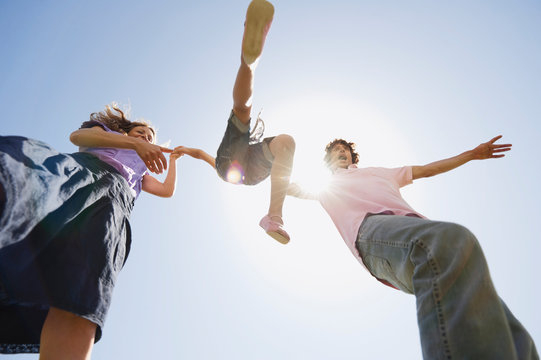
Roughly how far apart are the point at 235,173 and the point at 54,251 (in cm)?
178

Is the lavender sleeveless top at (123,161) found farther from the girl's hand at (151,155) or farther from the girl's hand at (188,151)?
the girl's hand at (188,151)

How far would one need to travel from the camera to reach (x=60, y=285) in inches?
73.7

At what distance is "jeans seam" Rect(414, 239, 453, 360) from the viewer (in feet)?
5.15

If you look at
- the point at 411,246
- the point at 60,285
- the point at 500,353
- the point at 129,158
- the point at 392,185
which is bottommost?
the point at 60,285

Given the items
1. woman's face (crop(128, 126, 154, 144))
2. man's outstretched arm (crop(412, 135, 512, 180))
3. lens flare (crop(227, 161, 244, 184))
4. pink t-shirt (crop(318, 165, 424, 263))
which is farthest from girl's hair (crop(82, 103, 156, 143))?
man's outstretched arm (crop(412, 135, 512, 180))

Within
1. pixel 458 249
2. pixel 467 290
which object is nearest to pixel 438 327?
pixel 467 290

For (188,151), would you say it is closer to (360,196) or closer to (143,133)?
(143,133)

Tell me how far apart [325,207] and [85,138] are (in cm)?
235

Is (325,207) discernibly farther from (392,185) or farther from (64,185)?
(64,185)

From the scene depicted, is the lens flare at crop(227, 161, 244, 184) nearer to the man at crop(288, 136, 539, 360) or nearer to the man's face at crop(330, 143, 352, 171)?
the man at crop(288, 136, 539, 360)

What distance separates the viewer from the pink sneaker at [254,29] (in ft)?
9.01

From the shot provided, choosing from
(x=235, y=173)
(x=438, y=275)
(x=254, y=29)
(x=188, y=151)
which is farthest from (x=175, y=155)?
(x=438, y=275)

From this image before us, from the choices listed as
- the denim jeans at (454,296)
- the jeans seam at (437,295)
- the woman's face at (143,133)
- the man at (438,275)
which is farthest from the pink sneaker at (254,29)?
the jeans seam at (437,295)

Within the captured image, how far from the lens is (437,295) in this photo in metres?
1.73
